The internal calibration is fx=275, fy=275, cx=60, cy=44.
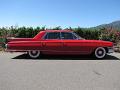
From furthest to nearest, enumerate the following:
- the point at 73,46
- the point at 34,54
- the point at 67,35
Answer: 1. the point at 67,35
2. the point at 34,54
3. the point at 73,46

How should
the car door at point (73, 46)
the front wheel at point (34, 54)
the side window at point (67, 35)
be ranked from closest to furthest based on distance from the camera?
the car door at point (73, 46)
the front wheel at point (34, 54)
the side window at point (67, 35)

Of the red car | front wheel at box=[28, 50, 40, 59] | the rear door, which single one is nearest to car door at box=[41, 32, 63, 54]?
the red car

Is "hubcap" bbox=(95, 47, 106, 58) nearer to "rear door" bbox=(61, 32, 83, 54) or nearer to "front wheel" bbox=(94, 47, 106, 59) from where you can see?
"front wheel" bbox=(94, 47, 106, 59)

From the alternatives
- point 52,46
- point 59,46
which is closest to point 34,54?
point 52,46

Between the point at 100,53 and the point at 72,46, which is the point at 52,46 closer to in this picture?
the point at 72,46

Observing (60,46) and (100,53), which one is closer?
(60,46)
